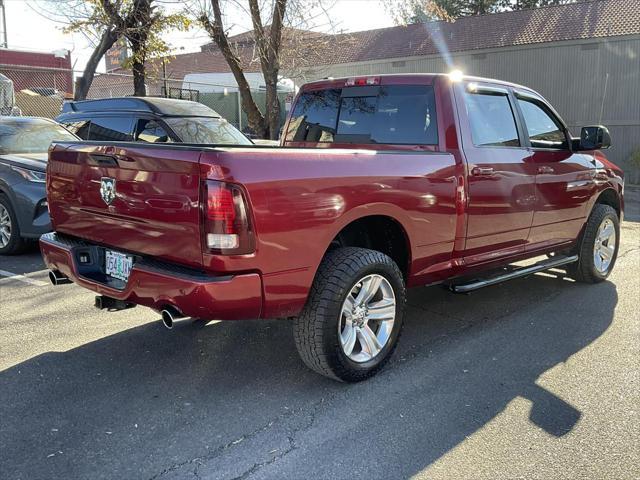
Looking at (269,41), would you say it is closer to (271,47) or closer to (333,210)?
(271,47)

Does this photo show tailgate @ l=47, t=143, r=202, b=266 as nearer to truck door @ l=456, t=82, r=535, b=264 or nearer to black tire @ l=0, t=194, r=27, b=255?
truck door @ l=456, t=82, r=535, b=264

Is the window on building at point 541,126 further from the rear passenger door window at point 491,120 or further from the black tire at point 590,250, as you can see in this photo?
the black tire at point 590,250

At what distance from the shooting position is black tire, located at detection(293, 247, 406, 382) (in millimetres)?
3400

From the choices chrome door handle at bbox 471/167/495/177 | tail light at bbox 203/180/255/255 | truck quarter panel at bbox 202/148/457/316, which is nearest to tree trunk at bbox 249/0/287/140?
chrome door handle at bbox 471/167/495/177

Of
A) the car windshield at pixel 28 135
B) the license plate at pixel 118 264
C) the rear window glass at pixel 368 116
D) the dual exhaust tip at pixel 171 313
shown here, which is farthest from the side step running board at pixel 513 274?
the car windshield at pixel 28 135

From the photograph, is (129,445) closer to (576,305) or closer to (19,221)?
(576,305)

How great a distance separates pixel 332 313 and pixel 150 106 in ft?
19.1

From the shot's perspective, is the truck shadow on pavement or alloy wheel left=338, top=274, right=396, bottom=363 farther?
alloy wheel left=338, top=274, right=396, bottom=363

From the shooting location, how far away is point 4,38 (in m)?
23.8

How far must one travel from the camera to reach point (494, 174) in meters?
4.50

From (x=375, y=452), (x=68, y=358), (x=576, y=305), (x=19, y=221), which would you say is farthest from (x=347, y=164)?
(x=19, y=221)

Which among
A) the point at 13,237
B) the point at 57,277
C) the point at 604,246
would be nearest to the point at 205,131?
the point at 13,237

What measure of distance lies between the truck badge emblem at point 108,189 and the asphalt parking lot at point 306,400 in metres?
1.14

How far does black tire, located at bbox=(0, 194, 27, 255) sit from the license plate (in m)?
3.77
